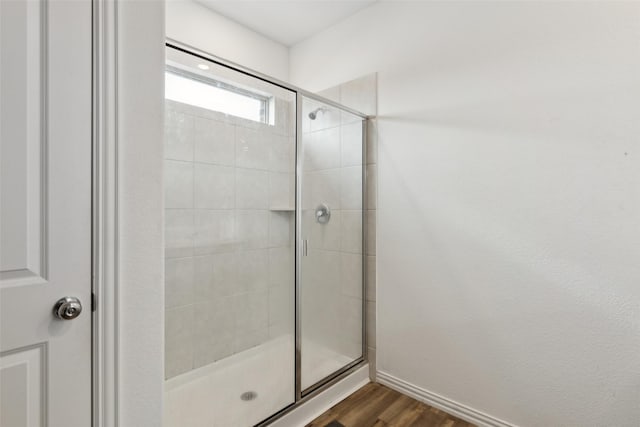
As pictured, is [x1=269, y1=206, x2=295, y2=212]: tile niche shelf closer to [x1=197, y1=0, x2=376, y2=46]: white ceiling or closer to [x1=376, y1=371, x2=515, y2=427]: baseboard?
[x1=376, y1=371, x2=515, y2=427]: baseboard

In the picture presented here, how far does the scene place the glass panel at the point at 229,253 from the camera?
64.6 inches

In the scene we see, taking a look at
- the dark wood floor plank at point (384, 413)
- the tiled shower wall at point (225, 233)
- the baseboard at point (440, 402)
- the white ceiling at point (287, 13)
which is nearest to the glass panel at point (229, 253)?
the tiled shower wall at point (225, 233)

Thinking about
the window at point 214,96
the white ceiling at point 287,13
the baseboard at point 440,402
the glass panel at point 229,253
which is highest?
the white ceiling at point 287,13

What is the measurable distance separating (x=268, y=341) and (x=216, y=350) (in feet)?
1.06

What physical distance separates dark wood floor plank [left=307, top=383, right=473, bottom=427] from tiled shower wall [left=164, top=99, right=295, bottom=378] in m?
0.49

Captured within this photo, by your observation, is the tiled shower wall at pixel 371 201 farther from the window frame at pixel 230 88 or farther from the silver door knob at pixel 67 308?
the silver door knob at pixel 67 308

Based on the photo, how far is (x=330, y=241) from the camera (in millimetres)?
1901

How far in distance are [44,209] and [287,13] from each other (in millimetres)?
2007

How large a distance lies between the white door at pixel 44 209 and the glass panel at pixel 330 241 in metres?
1.07

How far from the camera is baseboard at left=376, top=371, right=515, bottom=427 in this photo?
1.51 metres

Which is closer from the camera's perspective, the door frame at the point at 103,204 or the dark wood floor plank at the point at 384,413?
the door frame at the point at 103,204

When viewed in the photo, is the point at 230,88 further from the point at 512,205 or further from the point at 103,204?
the point at 512,205

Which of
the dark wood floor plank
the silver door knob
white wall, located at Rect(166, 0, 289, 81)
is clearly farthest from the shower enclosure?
the silver door knob

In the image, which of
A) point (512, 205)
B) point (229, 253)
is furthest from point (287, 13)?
point (512, 205)
